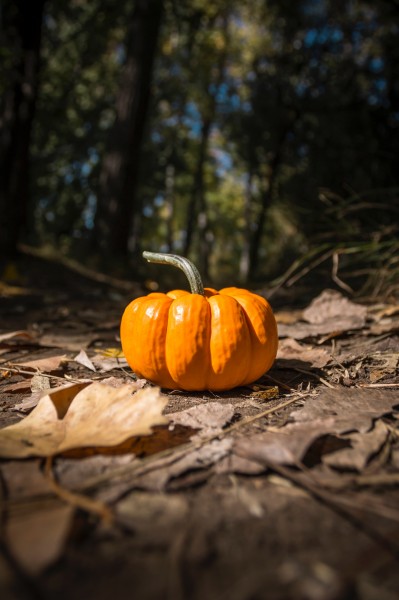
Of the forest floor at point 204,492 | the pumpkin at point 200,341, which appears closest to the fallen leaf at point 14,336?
the forest floor at point 204,492

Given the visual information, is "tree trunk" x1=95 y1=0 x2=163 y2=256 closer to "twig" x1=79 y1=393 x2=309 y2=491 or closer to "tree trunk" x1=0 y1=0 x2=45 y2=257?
"tree trunk" x1=0 y1=0 x2=45 y2=257

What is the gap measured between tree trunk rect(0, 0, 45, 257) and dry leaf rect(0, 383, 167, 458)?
5248 mm

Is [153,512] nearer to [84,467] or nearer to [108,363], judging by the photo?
[84,467]

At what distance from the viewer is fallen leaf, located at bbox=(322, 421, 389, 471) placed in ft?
3.70

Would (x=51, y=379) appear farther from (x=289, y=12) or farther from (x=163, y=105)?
(x=163, y=105)

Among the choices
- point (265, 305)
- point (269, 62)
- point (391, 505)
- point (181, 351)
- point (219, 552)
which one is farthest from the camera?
point (269, 62)

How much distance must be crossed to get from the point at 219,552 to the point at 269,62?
1501 centimetres

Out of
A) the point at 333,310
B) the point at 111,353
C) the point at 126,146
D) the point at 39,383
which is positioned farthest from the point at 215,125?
the point at 39,383

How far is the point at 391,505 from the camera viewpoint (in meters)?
0.97

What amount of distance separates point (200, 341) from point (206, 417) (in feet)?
1.27

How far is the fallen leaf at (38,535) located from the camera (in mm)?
770

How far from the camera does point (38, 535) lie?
0.83 m

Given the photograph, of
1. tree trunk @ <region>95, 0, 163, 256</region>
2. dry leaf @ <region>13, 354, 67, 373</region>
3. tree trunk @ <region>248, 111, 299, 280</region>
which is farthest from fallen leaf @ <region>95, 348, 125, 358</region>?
tree trunk @ <region>248, 111, 299, 280</region>

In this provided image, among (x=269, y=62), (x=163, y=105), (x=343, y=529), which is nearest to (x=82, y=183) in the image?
(x=163, y=105)
